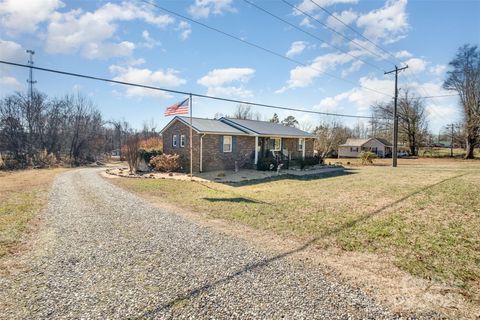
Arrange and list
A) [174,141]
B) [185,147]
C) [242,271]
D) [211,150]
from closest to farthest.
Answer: [242,271] < [211,150] < [185,147] < [174,141]

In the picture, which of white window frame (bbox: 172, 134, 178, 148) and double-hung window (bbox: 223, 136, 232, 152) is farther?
white window frame (bbox: 172, 134, 178, 148)

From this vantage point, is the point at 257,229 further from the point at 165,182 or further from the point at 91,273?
the point at 165,182

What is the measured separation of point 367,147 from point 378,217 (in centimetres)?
4837

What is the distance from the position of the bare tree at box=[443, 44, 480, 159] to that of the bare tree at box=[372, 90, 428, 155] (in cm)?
830

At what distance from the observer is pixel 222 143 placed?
19422 mm

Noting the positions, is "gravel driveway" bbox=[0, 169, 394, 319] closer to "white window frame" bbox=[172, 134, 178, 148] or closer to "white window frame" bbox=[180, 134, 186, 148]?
"white window frame" bbox=[180, 134, 186, 148]

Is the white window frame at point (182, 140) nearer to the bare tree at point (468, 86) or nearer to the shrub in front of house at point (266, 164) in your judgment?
the shrub in front of house at point (266, 164)

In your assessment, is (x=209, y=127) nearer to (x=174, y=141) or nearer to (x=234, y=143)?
(x=234, y=143)

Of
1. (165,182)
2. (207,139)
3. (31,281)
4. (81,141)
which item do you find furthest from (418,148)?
(31,281)

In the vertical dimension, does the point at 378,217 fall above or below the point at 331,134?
below

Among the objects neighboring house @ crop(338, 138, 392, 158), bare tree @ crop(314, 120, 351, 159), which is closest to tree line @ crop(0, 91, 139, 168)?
bare tree @ crop(314, 120, 351, 159)

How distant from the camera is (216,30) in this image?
439 inches

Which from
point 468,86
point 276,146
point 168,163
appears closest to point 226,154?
point 168,163

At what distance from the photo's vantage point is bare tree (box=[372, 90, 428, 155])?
48.5 metres
